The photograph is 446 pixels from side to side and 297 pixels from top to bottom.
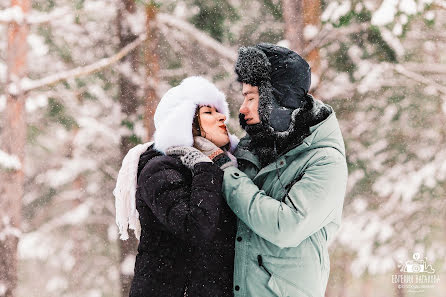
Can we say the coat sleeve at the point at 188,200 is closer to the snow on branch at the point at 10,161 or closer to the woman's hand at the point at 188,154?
the woman's hand at the point at 188,154

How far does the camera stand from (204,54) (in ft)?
24.7

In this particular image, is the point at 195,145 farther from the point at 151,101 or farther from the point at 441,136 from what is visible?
the point at 441,136

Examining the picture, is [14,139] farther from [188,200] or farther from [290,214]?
[290,214]

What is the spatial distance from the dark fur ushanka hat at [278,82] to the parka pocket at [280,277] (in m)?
0.71

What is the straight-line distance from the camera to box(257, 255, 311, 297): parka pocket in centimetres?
256

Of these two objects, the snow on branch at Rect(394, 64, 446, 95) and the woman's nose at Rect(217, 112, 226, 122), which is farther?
the snow on branch at Rect(394, 64, 446, 95)

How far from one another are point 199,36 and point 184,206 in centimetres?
509

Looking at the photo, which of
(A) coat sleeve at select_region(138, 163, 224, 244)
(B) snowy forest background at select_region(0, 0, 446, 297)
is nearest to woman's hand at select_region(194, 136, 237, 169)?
(A) coat sleeve at select_region(138, 163, 224, 244)

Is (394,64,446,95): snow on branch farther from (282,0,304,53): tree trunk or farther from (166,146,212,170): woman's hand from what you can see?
(166,146,212,170): woman's hand

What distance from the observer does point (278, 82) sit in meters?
2.77

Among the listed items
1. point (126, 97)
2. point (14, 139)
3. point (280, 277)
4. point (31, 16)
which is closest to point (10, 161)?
point (14, 139)

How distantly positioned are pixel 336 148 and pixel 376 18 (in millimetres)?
4607

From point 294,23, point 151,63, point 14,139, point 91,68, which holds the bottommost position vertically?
point 14,139

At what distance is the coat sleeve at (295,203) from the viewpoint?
2.45 meters
